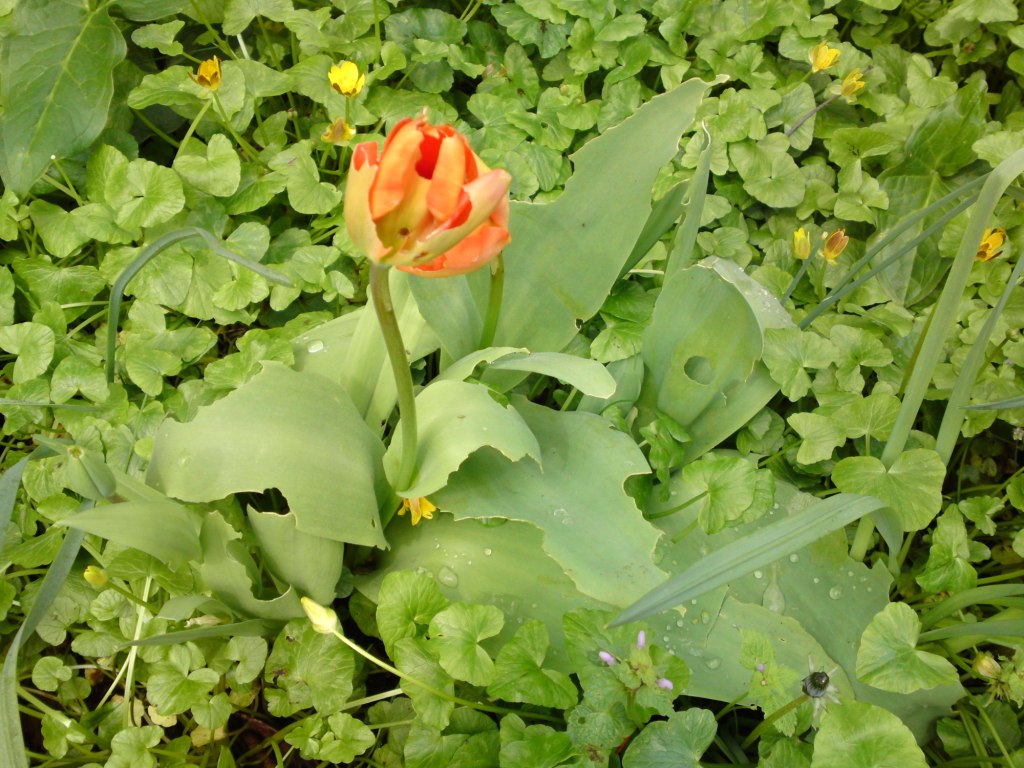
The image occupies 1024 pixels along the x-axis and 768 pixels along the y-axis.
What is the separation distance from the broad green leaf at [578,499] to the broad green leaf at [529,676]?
0.28ft

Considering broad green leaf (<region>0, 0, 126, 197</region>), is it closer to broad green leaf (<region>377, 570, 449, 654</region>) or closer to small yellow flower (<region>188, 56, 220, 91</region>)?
small yellow flower (<region>188, 56, 220, 91</region>)

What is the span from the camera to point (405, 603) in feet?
3.30

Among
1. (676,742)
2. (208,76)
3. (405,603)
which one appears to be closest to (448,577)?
(405,603)

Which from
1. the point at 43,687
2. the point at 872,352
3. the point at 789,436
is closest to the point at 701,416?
the point at 789,436

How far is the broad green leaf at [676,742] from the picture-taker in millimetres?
934

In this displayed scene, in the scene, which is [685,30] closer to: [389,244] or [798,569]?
[798,569]

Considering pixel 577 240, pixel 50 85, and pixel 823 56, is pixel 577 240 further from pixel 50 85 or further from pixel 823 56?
pixel 50 85

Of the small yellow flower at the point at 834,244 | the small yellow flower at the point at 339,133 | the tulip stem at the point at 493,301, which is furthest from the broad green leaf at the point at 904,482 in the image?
the small yellow flower at the point at 339,133

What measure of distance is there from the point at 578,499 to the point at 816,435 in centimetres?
44

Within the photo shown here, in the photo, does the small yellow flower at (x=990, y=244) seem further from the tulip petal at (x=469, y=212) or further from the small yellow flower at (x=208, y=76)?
the small yellow flower at (x=208, y=76)

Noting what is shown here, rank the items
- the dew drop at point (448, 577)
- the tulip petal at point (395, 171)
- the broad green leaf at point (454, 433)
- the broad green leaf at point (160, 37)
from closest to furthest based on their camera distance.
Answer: the tulip petal at point (395, 171) → the broad green leaf at point (454, 433) → the dew drop at point (448, 577) → the broad green leaf at point (160, 37)

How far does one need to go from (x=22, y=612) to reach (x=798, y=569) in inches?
44.9

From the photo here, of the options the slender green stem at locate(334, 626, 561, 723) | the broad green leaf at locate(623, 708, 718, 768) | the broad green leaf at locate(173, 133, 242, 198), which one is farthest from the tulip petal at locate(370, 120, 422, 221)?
the broad green leaf at locate(173, 133, 242, 198)

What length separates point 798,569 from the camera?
120 cm
